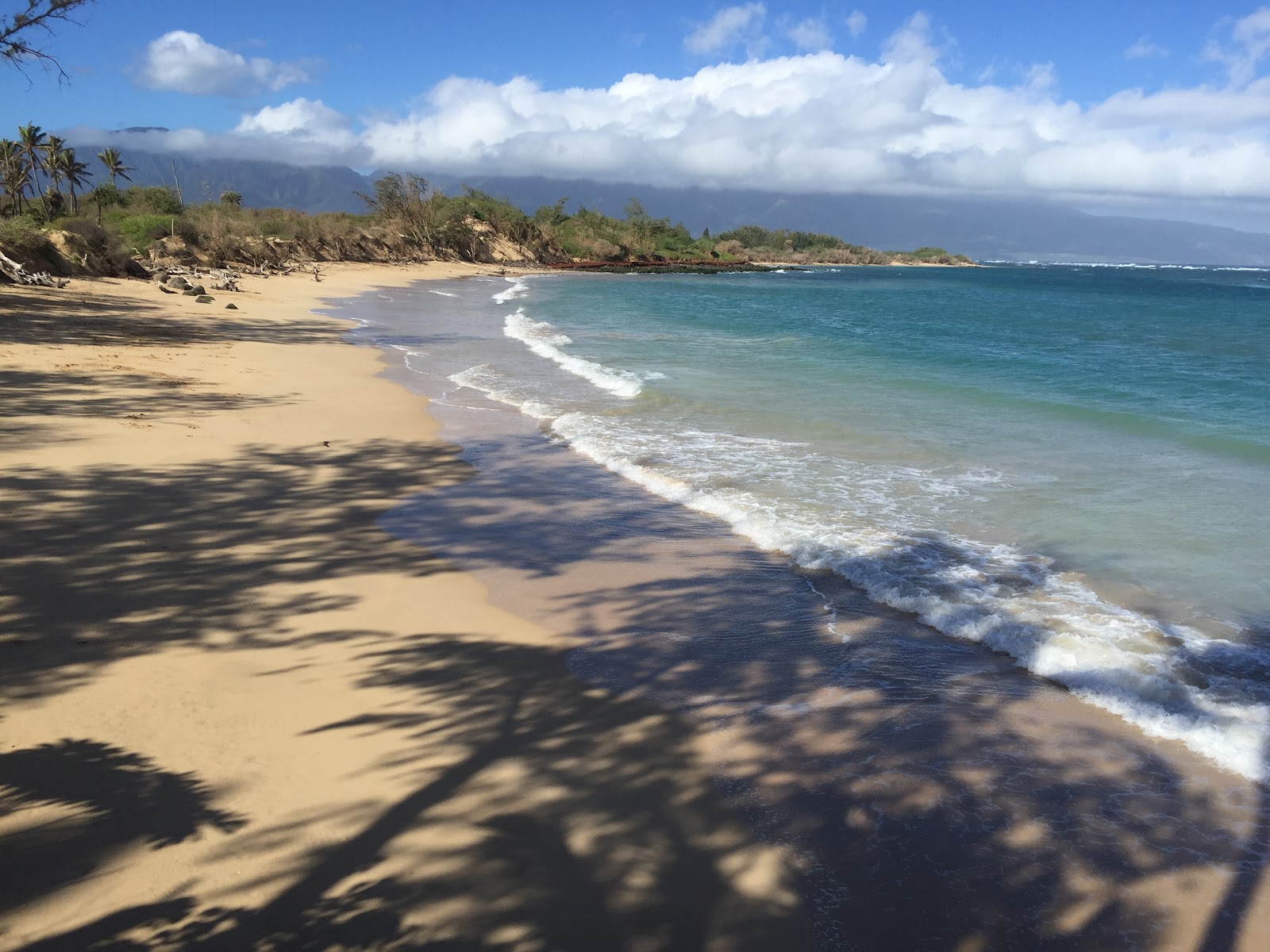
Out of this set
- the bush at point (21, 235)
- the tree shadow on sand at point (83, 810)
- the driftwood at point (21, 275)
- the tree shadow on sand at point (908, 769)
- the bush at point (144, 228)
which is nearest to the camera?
the tree shadow on sand at point (83, 810)

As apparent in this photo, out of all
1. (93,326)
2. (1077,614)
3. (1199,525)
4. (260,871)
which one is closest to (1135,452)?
(1199,525)

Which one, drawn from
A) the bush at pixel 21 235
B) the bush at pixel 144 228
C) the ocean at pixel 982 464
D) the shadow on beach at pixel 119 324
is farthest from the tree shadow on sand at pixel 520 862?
the bush at pixel 144 228

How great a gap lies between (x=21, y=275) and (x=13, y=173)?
37491 mm

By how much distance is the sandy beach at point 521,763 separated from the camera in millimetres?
2963

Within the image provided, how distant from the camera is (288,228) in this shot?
171ft

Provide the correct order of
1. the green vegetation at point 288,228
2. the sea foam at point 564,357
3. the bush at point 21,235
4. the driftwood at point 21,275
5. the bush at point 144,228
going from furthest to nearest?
the bush at point 144,228 → the green vegetation at point 288,228 → the bush at point 21,235 → the driftwood at point 21,275 → the sea foam at point 564,357

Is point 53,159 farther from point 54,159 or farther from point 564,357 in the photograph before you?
point 564,357

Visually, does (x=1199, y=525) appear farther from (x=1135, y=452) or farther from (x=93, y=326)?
(x=93, y=326)

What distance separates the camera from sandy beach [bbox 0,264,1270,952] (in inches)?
117

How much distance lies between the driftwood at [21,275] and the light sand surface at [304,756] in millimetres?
16049

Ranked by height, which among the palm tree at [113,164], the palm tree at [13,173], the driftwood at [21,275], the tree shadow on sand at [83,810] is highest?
the palm tree at [113,164]

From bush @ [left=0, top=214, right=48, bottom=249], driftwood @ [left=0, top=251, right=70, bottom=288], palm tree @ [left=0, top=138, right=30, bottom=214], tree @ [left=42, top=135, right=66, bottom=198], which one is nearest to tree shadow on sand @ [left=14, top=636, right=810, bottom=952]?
driftwood @ [left=0, top=251, right=70, bottom=288]

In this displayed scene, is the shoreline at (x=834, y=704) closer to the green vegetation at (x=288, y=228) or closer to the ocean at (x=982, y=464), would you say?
the ocean at (x=982, y=464)

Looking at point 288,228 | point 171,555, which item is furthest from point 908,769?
point 288,228
